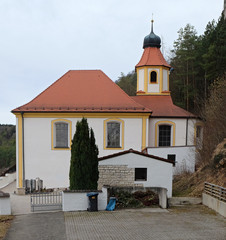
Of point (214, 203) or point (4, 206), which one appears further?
point (214, 203)

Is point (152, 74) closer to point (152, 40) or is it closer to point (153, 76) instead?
point (153, 76)

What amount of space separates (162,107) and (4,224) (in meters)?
14.7

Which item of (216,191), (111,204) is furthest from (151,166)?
(216,191)

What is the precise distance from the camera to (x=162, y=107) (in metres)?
21.3

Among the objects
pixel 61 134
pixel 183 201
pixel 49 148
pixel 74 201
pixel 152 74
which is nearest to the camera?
pixel 74 201

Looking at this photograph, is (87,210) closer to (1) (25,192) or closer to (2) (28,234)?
(2) (28,234)

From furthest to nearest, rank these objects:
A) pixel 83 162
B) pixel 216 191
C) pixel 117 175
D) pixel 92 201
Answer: pixel 117 175
pixel 83 162
pixel 216 191
pixel 92 201

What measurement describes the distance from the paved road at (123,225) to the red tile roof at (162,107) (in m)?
9.70

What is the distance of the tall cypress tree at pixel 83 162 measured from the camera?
12359 millimetres

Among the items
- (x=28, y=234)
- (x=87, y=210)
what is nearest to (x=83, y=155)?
(x=87, y=210)

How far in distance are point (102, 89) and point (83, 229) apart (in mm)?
12472

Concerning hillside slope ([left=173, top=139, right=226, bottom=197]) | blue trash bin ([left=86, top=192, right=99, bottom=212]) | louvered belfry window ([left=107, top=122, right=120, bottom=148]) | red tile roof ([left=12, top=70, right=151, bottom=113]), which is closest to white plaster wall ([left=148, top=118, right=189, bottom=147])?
red tile roof ([left=12, top=70, right=151, bottom=113])

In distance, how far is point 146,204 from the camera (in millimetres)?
12312

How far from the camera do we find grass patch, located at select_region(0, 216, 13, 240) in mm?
8746
